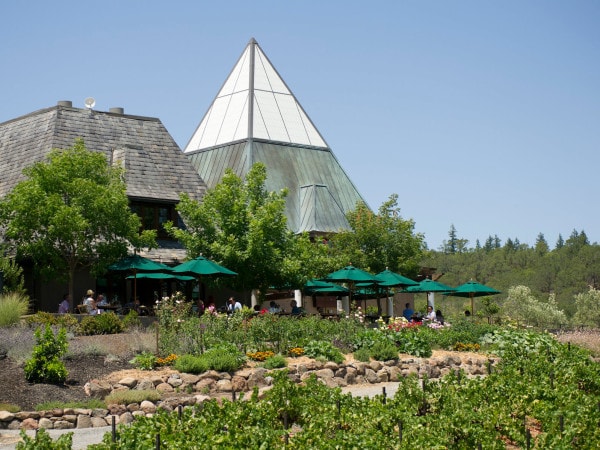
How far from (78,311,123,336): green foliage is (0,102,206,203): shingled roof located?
10.4 m

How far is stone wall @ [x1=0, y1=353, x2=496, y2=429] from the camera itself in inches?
625

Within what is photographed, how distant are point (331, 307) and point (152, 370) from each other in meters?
23.3

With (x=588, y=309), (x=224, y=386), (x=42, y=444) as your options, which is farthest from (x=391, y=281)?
(x=588, y=309)

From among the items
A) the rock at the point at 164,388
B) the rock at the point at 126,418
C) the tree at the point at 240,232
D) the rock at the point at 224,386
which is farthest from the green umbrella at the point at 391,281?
the rock at the point at 126,418

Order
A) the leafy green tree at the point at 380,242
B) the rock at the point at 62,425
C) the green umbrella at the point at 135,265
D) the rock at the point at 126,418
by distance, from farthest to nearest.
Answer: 1. the leafy green tree at the point at 380,242
2. the green umbrella at the point at 135,265
3. the rock at the point at 126,418
4. the rock at the point at 62,425

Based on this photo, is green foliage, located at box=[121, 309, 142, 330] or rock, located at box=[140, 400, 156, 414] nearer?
rock, located at box=[140, 400, 156, 414]

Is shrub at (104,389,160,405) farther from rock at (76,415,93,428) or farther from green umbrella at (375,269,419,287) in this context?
green umbrella at (375,269,419,287)

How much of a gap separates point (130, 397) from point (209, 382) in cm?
195

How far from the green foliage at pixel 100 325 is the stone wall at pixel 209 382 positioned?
4.71 meters

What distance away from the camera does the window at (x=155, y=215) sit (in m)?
34.2

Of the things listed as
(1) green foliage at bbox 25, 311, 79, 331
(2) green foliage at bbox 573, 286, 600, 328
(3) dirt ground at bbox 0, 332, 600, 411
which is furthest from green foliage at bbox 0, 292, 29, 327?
(2) green foliage at bbox 573, 286, 600, 328

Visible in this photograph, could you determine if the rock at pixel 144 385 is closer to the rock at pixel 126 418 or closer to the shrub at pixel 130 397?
the shrub at pixel 130 397

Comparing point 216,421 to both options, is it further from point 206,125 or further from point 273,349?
point 206,125

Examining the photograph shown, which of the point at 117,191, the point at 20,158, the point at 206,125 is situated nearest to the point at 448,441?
the point at 117,191
